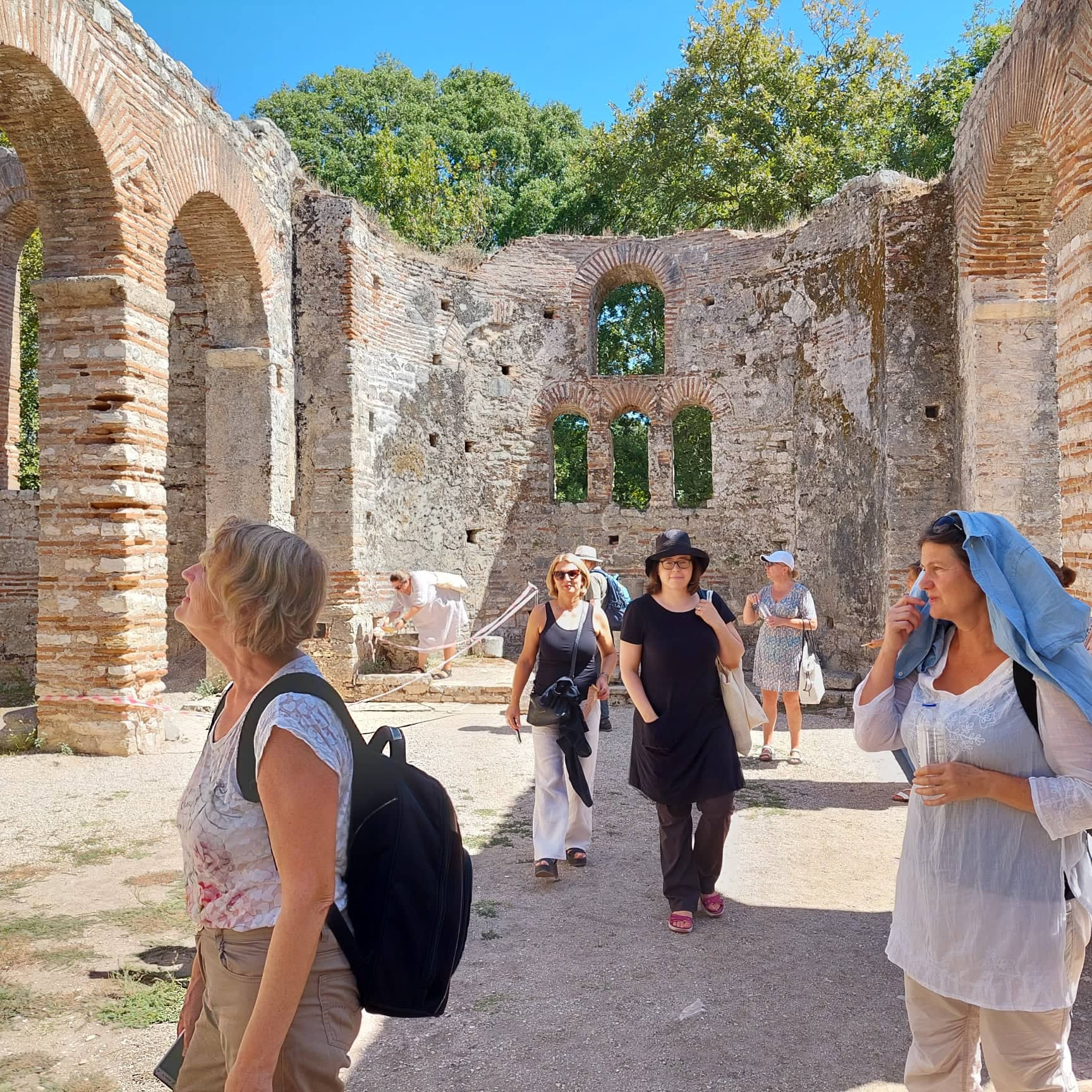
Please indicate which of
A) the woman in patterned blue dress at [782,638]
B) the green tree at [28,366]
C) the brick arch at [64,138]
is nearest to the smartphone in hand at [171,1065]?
the woman in patterned blue dress at [782,638]

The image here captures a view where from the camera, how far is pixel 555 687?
484 centimetres

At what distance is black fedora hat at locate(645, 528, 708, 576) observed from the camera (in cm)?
438

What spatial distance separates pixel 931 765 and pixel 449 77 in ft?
94.2

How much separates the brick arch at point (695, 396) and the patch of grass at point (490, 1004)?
10.7 meters

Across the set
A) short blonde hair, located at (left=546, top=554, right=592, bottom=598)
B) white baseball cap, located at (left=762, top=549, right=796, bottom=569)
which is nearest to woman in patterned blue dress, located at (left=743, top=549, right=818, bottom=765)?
white baseball cap, located at (left=762, top=549, right=796, bottom=569)

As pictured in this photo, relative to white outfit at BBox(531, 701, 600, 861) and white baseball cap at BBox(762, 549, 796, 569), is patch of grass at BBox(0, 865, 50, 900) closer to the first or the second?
white outfit at BBox(531, 701, 600, 861)

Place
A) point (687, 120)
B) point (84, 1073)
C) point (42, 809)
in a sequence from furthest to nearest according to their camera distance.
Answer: point (687, 120), point (42, 809), point (84, 1073)

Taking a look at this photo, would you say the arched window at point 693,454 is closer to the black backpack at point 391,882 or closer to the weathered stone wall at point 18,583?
the weathered stone wall at point 18,583

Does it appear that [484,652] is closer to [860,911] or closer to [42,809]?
[42,809]

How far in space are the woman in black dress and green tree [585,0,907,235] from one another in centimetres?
1707

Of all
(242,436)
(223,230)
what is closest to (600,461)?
(242,436)

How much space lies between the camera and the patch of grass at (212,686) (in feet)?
33.5

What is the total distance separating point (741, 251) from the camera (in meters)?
13.3

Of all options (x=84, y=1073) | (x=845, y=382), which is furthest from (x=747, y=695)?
(x=845, y=382)
